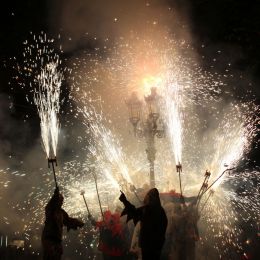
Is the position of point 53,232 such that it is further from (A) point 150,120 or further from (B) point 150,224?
(A) point 150,120

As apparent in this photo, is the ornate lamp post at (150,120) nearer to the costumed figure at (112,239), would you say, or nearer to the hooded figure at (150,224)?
the costumed figure at (112,239)

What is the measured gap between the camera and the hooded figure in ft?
18.2

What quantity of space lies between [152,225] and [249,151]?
41.8 feet

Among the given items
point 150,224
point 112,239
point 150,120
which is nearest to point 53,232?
point 150,224

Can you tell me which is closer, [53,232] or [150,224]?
[150,224]

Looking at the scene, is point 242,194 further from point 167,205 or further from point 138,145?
point 167,205

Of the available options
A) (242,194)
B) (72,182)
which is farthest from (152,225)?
(242,194)

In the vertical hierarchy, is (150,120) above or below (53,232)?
above

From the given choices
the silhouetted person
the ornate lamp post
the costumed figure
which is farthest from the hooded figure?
the ornate lamp post

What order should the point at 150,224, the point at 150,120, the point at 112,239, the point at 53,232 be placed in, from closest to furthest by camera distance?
1. the point at 150,224
2. the point at 53,232
3. the point at 112,239
4. the point at 150,120

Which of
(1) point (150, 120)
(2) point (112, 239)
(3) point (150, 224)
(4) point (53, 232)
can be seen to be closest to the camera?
(3) point (150, 224)

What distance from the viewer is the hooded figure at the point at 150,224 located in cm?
556

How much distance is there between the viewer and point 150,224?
18.5 ft

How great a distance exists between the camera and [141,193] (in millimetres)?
11133
